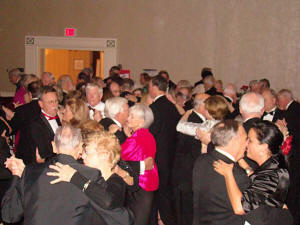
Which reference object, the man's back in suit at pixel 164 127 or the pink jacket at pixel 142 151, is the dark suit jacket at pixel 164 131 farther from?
the pink jacket at pixel 142 151

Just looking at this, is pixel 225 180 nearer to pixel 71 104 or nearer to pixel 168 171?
pixel 71 104

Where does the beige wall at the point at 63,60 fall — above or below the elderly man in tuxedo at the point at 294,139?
above

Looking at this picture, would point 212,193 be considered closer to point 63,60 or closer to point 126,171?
point 126,171

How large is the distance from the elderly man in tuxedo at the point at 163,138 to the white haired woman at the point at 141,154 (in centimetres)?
148

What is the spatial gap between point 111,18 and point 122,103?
816cm

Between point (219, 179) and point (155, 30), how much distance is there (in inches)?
368

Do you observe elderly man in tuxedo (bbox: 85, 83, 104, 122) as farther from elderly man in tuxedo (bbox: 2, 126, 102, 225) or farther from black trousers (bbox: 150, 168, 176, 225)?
elderly man in tuxedo (bbox: 2, 126, 102, 225)

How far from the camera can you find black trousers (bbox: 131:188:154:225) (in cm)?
371

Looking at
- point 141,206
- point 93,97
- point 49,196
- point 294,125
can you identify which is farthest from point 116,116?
point 294,125

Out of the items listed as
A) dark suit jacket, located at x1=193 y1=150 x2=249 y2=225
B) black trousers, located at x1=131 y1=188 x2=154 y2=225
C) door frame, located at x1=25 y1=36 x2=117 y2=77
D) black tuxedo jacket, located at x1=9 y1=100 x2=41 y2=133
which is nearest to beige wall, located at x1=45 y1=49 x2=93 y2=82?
door frame, located at x1=25 y1=36 x2=117 y2=77

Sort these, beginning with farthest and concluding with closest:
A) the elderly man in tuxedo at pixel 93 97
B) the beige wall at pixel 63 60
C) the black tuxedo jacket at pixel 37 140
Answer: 1. the beige wall at pixel 63 60
2. the elderly man in tuxedo at pixel 93 97
3. the black tuxedo jacket at pixel 37 140

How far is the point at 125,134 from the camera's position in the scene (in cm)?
403

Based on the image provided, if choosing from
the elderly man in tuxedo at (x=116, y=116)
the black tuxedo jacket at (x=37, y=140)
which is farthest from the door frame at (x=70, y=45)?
the elderly man in tuxedo at (x=116, y=116)

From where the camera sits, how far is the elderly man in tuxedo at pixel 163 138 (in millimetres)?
5387
